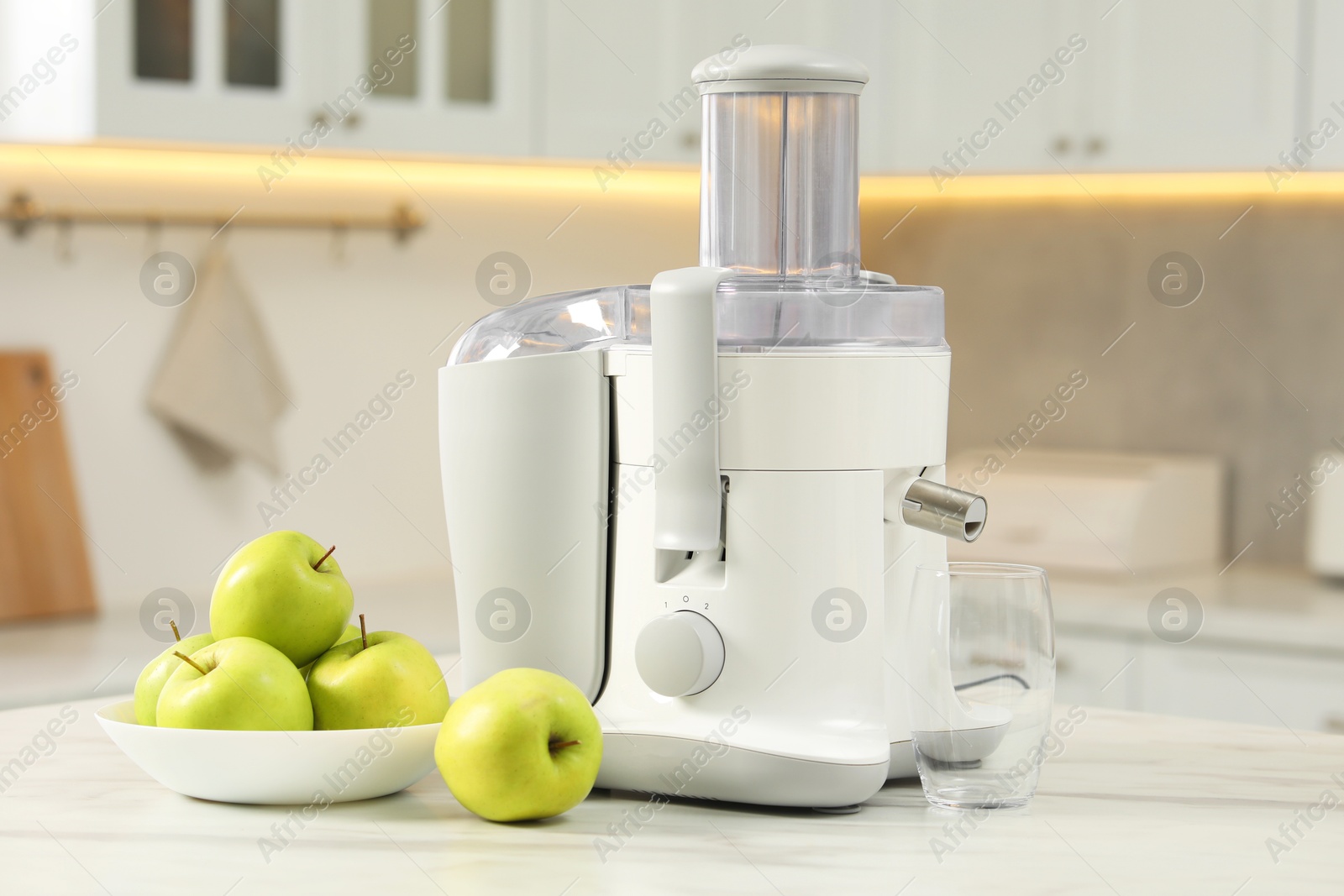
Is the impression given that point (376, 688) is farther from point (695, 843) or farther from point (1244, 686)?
point (1244, 686)

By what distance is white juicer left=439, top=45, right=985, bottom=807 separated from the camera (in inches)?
33.7

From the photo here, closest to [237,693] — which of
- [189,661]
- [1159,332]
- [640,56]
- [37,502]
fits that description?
[189,661]

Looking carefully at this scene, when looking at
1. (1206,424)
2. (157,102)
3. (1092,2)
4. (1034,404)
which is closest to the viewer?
(157,102)

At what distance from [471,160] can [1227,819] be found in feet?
5.52

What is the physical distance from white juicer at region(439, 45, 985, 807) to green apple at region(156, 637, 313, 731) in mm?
155

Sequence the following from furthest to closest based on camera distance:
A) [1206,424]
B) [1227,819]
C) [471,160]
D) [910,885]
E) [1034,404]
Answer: [1034,404], [1206,424], [471,160], [1227,819], [910,885]

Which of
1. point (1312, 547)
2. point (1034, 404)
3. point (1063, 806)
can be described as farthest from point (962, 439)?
point (1063, 806)

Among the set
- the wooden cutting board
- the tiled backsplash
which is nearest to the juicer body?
the wooden cutting board

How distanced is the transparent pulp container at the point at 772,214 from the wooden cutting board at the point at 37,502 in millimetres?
1417

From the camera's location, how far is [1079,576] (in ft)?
8.15

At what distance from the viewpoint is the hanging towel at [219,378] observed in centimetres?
228

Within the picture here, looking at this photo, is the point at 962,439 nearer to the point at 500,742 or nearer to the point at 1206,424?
the point at 1206,424

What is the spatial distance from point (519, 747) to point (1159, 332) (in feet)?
7.24

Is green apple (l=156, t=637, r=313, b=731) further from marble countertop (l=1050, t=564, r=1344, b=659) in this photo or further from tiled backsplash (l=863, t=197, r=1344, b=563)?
tiled backsplash (l=863, t=197, r=1344, b=563)
